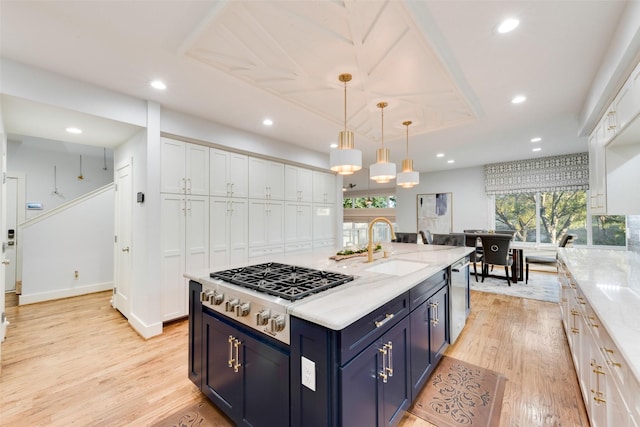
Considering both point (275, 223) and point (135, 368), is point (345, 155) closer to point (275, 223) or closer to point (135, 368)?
point (275, 223)

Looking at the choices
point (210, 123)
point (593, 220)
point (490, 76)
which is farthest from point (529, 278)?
point (210, 123)

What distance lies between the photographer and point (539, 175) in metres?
5.68

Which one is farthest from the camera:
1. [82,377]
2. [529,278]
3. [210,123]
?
[529,278]

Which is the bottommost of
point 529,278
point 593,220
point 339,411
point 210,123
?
point 529,278

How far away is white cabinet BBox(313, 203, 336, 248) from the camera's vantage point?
5.01 metres

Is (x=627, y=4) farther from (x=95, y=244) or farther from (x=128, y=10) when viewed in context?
(x=95, y=244)

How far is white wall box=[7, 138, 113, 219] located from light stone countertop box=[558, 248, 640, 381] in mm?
6979

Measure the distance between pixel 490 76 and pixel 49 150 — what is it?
7239mm

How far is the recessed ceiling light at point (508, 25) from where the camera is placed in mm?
1679

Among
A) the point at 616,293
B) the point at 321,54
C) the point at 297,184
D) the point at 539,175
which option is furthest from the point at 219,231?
the point at 539,175

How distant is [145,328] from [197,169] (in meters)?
1.91

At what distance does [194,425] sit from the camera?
1612 mm

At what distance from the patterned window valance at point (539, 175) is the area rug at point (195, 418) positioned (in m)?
6.89

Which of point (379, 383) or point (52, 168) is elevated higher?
point (52, 168)
